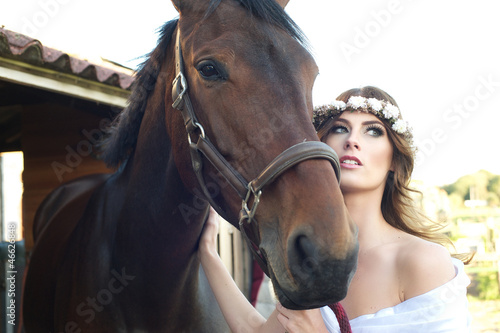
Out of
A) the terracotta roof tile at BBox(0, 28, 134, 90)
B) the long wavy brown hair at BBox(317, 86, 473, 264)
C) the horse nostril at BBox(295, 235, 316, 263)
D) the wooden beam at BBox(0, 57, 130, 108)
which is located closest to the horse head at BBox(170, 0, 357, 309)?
the horse nostril at BBox(295, 235, 316, 263)

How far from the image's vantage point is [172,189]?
6.27 ft

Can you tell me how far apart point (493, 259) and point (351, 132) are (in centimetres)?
1223

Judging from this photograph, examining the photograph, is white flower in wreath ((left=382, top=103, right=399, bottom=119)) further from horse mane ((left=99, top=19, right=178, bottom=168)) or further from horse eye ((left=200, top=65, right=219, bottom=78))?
horse mane ((left=99, top=19, right=178, bottom=168))

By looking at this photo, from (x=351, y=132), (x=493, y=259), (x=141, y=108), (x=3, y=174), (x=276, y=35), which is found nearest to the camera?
(x=276, y=35)

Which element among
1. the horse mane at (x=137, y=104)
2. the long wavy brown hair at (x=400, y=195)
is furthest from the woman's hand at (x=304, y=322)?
the horse mane at (x=137, y=104)

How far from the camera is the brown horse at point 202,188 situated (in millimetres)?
1218

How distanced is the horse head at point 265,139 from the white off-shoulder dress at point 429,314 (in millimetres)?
500

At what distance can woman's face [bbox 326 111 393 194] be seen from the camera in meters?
1.82

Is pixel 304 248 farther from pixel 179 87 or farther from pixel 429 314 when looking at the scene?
pixel 179 87

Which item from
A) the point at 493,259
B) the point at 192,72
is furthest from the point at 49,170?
the point at 493,259

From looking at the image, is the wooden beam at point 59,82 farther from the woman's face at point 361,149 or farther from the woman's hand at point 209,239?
the woman's face at point 361,149

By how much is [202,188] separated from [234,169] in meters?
0.22

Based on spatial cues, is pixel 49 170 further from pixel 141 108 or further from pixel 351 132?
pixel 351 132

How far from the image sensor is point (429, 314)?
1522 mm
